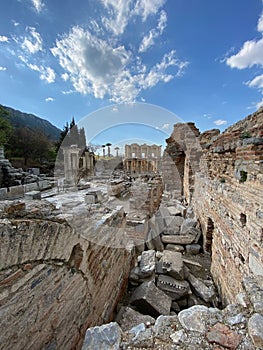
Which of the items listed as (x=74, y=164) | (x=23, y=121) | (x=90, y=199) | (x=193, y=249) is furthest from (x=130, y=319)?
(x=23, y=121)

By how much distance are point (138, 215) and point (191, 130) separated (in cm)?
664

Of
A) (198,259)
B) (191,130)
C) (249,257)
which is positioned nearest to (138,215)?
(198,259)

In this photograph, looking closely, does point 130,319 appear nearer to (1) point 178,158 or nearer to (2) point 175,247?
(2) point 175,247

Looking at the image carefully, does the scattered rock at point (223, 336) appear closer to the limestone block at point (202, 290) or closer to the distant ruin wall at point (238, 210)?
the distant ruin wall at point (238, 210)

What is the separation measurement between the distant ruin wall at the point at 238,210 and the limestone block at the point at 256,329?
3.02ft

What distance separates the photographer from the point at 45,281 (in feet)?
4.80

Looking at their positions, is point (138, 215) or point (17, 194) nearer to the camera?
point (138, 215)

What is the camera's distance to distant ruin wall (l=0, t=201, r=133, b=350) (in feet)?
3.96

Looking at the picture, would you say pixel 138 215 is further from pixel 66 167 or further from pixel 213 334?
pixel 66 167

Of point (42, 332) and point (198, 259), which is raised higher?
point (42, 332)

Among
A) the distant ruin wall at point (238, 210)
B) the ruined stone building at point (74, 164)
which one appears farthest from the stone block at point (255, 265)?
the ruined stone building at point (74, 164)

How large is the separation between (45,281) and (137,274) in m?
2.33

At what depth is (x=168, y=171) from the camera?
10617 millimetres

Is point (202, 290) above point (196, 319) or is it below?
below
